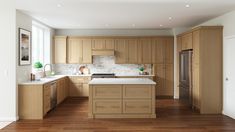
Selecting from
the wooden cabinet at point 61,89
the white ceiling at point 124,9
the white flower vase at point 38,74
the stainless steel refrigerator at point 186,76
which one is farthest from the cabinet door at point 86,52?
the stainless steel refrigerator at point 186,76

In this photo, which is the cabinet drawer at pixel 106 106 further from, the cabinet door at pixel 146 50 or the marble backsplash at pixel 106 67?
the marble backsplash at pixel 106 67

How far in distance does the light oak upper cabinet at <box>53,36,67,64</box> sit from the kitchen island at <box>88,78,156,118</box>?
3504 millimetres

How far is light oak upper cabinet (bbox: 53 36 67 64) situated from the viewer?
902cm

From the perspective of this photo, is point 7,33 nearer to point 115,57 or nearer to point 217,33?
Answer: point 115,57

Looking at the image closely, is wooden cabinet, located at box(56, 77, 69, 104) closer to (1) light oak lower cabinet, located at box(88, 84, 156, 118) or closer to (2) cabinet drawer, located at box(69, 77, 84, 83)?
(2) cabinet drawer, located at box(69, 77, 84, 83)

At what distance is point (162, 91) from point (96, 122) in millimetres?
3992

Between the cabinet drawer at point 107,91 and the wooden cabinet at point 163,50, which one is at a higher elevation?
the wooden cabinet at point 163,50

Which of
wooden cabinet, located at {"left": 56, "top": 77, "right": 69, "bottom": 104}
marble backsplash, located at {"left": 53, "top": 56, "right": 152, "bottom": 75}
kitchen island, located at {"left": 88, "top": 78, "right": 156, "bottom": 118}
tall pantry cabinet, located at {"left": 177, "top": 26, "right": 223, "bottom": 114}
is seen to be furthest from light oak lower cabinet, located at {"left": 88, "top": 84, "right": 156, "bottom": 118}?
marble backsplash, located at {"left": 53, "top": 56, "right": 152, "bottom": 75}

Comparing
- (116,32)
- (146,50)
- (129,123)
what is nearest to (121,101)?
(129,123)

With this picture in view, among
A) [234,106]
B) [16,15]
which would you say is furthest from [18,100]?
[234,106]

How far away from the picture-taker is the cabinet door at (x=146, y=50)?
29.5 ft

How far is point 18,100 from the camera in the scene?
5750 millimetres

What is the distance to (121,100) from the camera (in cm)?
593

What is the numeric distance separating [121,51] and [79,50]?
150cm
